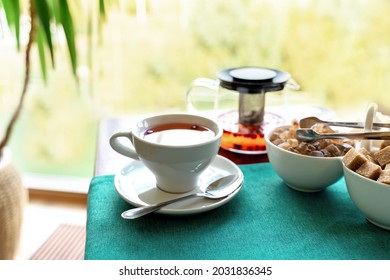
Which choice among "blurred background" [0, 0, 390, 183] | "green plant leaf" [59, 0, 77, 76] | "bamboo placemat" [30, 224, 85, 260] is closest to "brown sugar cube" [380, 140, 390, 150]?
"green plant leaf" [59, 0, 77, 76]

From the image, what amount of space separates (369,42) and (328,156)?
1.05 metres

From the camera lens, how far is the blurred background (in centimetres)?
153

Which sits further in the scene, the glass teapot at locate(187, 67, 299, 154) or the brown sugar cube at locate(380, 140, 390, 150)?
the glass teapot at locate(187, 67, 299, 154)

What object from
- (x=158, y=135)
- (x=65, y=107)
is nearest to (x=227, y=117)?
(x=158, y=135)

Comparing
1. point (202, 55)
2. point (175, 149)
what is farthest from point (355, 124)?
point (202, 55)

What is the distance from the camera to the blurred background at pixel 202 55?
1.53 meters

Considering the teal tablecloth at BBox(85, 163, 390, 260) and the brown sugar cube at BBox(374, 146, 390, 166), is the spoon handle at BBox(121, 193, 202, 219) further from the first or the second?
the brown sugar cube at BBox(374, 146, 390, 166)

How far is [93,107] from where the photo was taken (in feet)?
5.56

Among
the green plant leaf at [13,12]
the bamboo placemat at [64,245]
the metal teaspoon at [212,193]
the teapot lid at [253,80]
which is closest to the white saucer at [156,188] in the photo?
the metal teaspoon at [212,193]

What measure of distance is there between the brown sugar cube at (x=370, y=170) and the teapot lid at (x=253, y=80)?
0.26 meters

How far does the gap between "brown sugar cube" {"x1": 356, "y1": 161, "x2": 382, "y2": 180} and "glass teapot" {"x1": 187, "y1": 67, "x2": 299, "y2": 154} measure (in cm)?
26

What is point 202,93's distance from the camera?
0.91m

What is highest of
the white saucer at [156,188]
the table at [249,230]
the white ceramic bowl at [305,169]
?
the white ceramic bowl at [305,169]

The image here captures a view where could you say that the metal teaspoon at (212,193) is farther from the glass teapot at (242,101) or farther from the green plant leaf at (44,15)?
the green plant leaf at (44,15)
